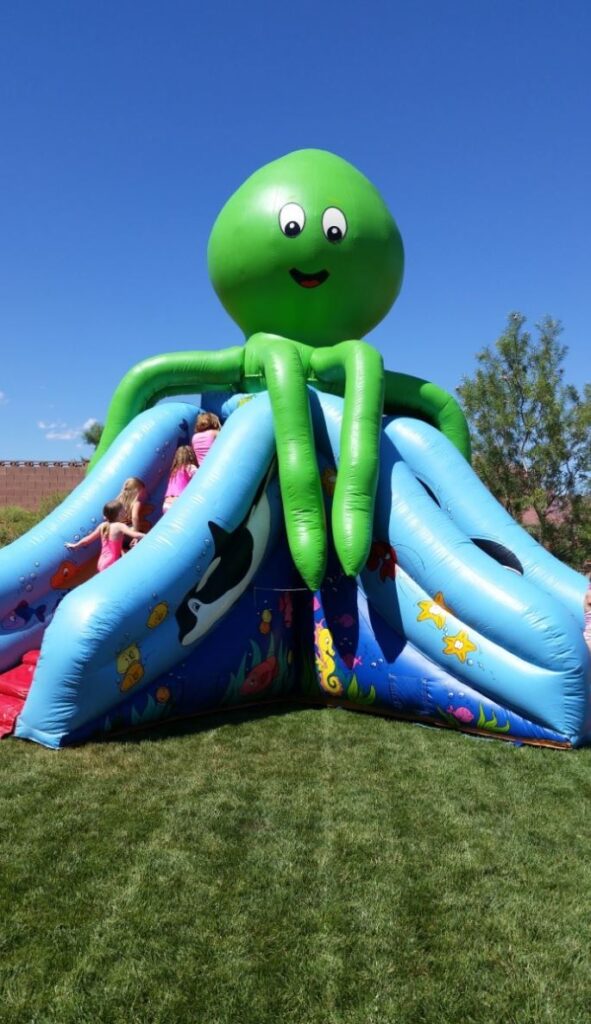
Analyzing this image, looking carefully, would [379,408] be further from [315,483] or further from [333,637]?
[333,637]

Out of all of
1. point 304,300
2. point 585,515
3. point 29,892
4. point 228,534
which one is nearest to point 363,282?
point 304,300

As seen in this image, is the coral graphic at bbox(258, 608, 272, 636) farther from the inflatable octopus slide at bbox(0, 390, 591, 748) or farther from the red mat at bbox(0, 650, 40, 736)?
the red mat at bbox(0, 650, 40, 736)

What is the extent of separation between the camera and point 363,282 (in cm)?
703

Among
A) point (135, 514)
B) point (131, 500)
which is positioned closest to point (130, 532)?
point (135, 514)

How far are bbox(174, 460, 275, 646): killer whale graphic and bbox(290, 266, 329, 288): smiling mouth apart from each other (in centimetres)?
215

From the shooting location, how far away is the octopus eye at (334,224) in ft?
22.1

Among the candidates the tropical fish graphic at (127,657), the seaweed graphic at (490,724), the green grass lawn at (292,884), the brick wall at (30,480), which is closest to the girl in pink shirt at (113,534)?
the tropical fish graphic at (127,657)

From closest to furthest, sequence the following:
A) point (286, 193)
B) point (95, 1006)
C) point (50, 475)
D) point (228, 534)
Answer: point (95, 1006)
point (228, 534)
point (286, 193)
point (50, 475)

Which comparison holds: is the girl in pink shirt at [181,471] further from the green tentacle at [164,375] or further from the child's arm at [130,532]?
the green tentacle at [164,375]

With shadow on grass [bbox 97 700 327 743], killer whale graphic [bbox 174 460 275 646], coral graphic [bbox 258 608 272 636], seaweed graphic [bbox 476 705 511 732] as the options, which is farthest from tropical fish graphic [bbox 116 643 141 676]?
seaweed graphic [bbox 476 705 511 732]

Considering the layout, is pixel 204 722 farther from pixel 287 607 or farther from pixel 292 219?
pixel 292 219

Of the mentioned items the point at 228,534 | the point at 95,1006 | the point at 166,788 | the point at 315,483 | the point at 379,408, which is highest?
the point at 379,408

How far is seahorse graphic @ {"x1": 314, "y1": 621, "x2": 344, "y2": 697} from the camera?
5.88 metres

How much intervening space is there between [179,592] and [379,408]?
2.24m
